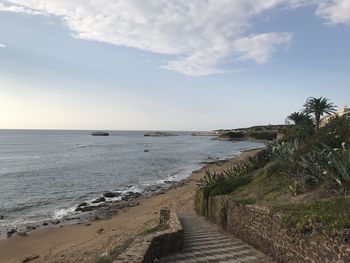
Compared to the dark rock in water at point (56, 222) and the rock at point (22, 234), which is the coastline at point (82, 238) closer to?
the rock at point (22, 234)

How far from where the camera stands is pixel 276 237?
26.3 ft

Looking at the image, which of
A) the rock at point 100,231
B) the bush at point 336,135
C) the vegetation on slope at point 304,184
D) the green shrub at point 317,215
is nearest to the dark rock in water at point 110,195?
the rock at point 100,231

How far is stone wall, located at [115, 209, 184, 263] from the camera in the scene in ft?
22.6

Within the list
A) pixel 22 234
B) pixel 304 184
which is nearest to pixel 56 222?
pixel 22 234

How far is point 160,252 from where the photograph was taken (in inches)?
323

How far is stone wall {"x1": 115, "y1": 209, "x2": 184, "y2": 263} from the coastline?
5.24 metres

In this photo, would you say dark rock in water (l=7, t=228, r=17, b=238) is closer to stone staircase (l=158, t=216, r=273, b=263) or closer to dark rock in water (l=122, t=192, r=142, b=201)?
dark rock in water (l=122, t=192, r=142, b=201)

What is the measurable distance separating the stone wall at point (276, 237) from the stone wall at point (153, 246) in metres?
1.89

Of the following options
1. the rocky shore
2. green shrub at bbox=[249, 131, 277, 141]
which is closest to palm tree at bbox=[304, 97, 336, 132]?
the rocky shore

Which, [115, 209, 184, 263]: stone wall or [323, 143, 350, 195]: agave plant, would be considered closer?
[115, 209, 184, 263]: stone wall

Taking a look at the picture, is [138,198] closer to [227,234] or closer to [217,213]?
[217,213]

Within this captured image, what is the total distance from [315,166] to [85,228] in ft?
43.2

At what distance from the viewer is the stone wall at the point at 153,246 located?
271 inches

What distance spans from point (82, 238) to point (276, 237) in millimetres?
12196
